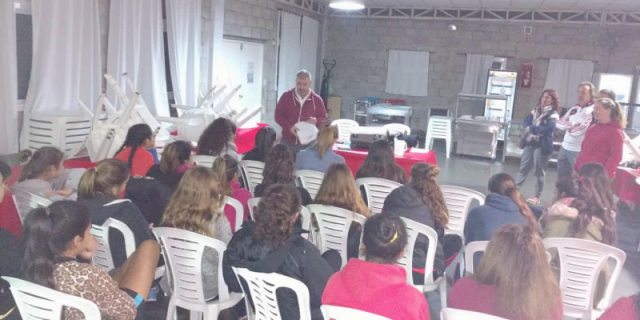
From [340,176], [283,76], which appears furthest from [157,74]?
[340,176]

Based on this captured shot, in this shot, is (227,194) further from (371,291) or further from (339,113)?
(339,113)

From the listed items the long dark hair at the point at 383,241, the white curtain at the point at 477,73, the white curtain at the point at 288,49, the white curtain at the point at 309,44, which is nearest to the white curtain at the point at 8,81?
the long dark hair at the point at 383,241

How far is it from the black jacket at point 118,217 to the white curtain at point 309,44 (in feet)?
26.1

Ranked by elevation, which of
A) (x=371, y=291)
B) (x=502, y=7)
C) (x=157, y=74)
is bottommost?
(x=371, y=291)

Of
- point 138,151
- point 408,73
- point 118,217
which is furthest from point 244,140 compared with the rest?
point 408,73

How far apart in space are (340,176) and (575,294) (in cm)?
135

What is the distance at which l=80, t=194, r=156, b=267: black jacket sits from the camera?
2.38 metres

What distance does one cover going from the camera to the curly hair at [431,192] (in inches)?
117

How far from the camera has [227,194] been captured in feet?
9.99

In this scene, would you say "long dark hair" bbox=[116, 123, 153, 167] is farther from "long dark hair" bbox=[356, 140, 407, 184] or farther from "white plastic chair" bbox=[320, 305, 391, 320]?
"white plastic chair" bbox=[320, 305, 391, 320]

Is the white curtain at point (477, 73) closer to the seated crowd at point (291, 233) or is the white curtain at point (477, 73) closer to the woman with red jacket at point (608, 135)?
the woman with red jacket at point (608, 135)

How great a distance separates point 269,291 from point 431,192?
1.37 m

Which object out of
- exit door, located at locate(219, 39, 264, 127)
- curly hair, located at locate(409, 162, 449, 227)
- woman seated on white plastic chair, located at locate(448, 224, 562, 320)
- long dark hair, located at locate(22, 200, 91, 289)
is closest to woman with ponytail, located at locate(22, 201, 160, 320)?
long dark hair, located at locate(22, 200, 91, 289)

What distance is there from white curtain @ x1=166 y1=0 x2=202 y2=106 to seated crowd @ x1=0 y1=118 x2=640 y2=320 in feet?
9.54
